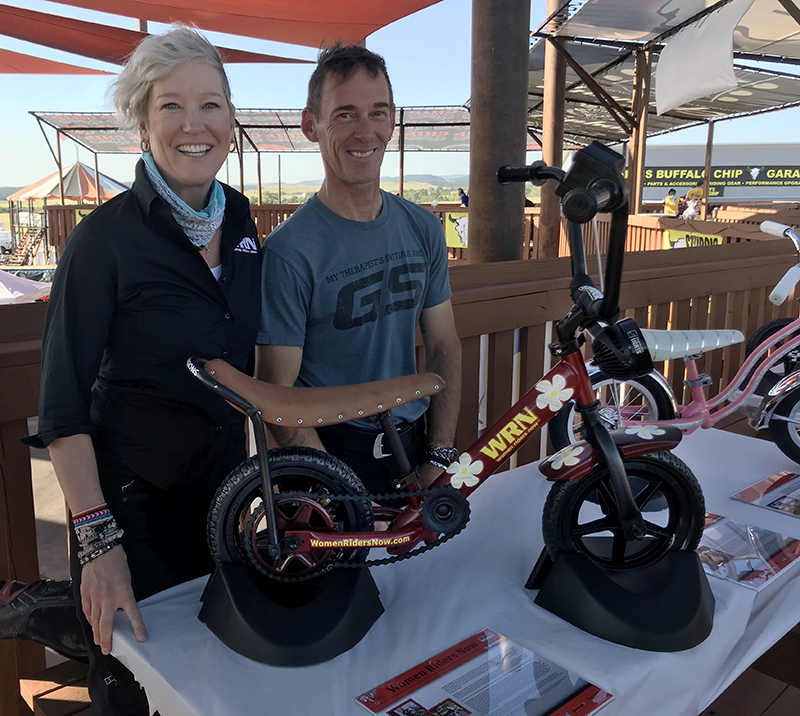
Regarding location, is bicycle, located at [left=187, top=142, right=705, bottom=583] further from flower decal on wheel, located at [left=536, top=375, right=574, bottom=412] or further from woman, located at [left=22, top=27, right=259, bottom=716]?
woman, located at [left=22, top=27, right=259, bottom=716]

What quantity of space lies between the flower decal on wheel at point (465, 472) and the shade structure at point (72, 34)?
336 inches

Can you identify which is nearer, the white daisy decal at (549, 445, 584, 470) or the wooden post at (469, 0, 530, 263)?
the white daisy decal at (549, 445, 584, 470)

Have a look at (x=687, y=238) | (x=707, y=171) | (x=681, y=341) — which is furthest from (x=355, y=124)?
(x=707, y=171)

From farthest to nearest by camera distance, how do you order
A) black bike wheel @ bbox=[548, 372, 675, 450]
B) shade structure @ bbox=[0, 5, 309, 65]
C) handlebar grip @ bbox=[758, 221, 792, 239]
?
shade structure @ bbox=[0, 5, 309, 65], handlebar grip @ bbox=[758, 221, 792, 239], black bike wheel @ bbox=[548, 372, 675, 450]

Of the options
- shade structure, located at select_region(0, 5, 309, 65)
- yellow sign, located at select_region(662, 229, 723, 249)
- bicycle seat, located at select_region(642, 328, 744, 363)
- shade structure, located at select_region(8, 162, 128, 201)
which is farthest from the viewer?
shade structure, located at select_region(8, 162, 128, 201)

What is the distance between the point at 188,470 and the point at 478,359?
147 centimetres

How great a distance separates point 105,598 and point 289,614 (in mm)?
358

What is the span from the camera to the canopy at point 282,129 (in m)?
17.1

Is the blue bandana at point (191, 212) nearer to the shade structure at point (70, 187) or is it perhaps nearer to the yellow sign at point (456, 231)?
the yellow sign at point (456, 231)

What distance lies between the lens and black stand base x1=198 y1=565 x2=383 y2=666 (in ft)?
4.13

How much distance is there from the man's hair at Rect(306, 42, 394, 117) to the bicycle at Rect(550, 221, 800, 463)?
49.2 inches

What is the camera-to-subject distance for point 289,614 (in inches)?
52.0

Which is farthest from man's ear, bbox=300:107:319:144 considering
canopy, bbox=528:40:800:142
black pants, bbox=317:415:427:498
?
canopy, bbox=528:40:800:142

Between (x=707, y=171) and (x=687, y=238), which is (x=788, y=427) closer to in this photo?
(x=687, y=238)
